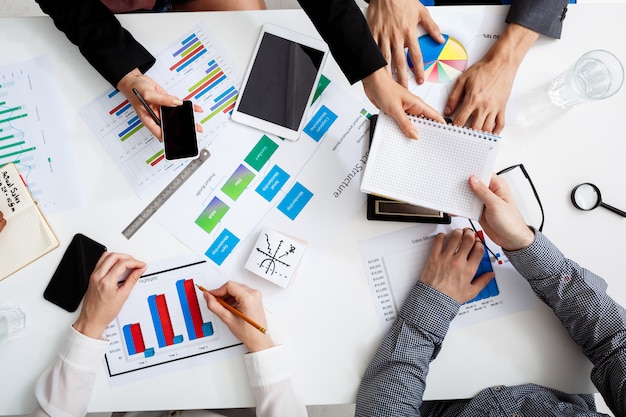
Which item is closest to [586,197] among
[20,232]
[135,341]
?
[135,341]

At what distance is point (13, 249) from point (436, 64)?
1065 mm

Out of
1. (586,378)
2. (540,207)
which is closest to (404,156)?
(540,207)

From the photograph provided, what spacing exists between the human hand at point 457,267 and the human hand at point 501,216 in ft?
0.16

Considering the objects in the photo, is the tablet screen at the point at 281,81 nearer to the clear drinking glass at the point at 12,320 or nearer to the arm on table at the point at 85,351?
the arm on table at the point at 85,351

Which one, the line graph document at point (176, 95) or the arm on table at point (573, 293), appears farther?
the line graph document at point (176, 95)

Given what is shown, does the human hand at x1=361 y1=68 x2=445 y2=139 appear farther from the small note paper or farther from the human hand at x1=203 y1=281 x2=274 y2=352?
the human hand at x1=203 y1=281 x2=274 y2=352

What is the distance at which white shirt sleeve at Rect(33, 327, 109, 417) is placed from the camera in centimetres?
94

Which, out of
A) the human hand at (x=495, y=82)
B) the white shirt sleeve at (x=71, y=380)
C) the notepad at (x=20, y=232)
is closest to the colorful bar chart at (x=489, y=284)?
the human hand at (x=495, y=82)

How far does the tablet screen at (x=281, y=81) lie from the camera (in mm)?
1011

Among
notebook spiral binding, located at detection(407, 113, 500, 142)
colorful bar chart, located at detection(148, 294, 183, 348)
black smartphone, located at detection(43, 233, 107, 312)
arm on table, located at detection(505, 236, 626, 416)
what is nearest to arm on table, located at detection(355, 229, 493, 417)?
arm on table, located at detection(505, 236, 626, 416)

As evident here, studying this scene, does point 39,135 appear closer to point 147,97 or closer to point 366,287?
point 147,97

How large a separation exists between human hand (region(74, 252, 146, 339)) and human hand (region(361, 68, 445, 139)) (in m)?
0.63

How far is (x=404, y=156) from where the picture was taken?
2.97 feet

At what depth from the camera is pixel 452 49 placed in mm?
1022
